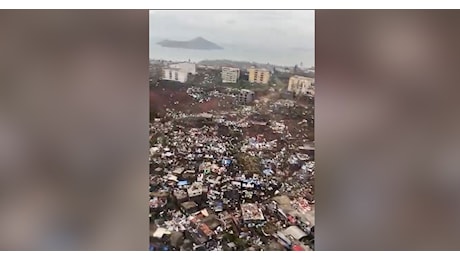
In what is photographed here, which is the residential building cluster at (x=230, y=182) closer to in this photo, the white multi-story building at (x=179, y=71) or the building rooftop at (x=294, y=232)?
the building rooftop at (x=294, y=232)

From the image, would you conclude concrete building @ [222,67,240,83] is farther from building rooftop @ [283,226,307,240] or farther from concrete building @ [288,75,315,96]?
building rooftop @ [283,226,307,240]

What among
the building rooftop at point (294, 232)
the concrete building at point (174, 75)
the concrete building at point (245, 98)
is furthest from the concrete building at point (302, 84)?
the building rooftop at point (294, 232)

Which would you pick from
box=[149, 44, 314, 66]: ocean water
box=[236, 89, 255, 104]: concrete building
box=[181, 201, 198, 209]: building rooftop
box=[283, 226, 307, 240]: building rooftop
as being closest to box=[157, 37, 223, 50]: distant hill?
box=[149, 44, 314, 66]: ocean water
